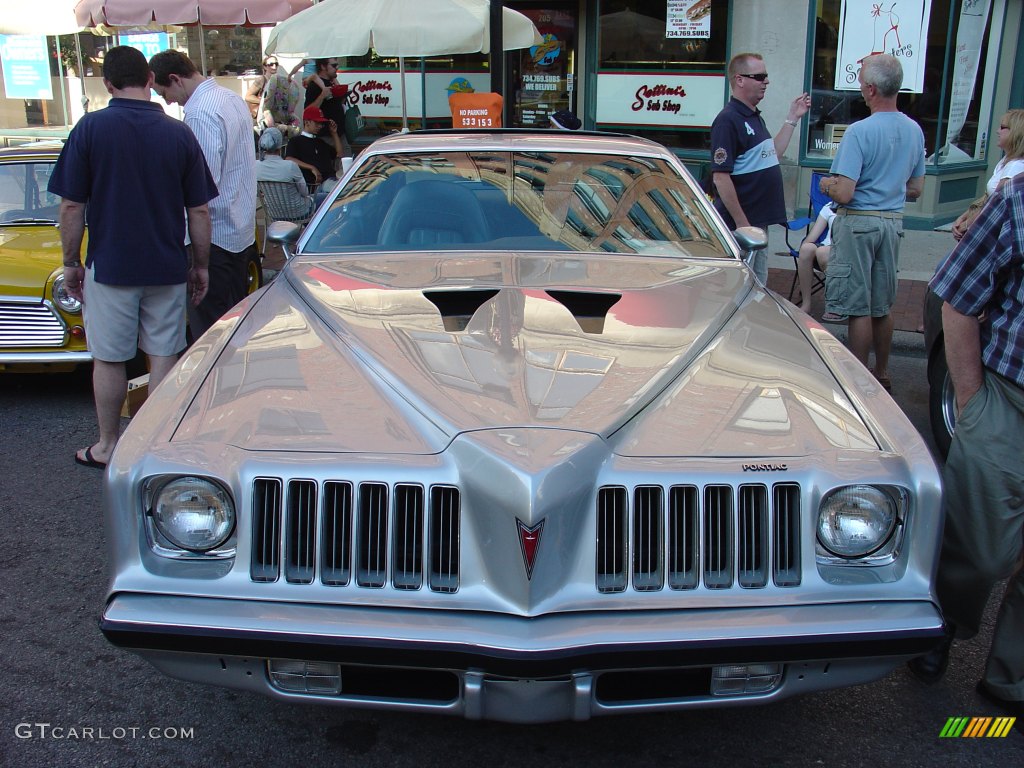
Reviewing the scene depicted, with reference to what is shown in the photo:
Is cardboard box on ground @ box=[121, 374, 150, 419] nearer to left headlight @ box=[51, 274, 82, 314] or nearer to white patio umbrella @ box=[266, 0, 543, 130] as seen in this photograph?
left headlight @ box=[51, 274, 82, 314]

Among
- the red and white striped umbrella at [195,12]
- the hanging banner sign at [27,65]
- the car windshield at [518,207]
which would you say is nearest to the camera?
the car windshield at [518,207]

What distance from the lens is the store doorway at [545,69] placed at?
12938 millimetres

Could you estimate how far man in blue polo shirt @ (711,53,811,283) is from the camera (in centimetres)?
606

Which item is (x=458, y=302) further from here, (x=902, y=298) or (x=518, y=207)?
(x=902, y=298)

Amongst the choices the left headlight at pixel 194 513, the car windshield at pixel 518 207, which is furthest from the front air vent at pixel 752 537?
the car windshield at pixel 518 207

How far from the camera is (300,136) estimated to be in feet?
33.5

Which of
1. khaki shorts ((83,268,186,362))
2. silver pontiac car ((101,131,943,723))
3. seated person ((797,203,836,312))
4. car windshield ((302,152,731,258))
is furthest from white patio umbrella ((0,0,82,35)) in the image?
silver pontiac car ((101,131,943,723))

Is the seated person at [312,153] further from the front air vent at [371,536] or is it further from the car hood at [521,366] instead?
the front air vent at [371,536]

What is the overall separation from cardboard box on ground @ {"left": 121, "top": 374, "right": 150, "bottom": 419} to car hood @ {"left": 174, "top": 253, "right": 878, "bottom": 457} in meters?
1.45

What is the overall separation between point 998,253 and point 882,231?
3155mm

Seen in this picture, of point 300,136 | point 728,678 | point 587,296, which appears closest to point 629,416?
point 728,678

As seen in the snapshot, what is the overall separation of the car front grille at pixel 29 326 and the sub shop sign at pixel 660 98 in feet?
27.8

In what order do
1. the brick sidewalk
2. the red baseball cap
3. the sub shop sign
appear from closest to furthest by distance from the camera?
the brick sidewalk → the red baseball cap → the sub shop sign

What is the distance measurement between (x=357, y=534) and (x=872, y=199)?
171 inches
